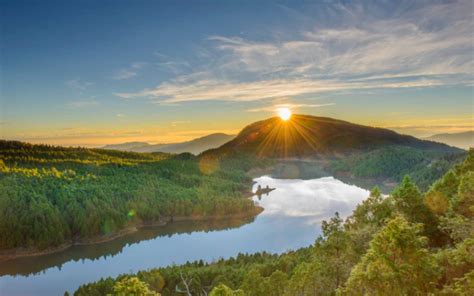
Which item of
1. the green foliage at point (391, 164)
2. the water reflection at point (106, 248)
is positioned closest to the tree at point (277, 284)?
the water reflection at point (106, 248)

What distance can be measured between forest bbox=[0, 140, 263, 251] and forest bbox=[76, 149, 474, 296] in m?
26.6

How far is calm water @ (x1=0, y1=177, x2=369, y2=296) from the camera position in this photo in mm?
44375

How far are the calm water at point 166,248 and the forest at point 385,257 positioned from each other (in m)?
14.2

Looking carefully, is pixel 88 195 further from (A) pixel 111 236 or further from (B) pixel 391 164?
(B) pixel 391 164

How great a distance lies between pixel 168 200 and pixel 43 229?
25162mm

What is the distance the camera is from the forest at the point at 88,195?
54594mm

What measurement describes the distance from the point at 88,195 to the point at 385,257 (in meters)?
67.9

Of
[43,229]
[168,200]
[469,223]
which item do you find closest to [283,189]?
[168,200]

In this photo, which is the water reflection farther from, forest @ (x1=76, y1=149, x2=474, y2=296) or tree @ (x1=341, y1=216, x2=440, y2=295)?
tree @ (x1=341, y1=216, x2=440, y2=295)

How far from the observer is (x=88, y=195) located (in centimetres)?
6844

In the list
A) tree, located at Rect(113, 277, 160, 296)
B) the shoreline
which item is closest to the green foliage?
the shoreline

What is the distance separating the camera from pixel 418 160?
13188 cm

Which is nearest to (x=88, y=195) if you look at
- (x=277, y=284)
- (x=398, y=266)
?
(x=277, y=284)

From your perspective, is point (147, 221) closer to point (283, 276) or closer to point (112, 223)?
point (112, 223)
